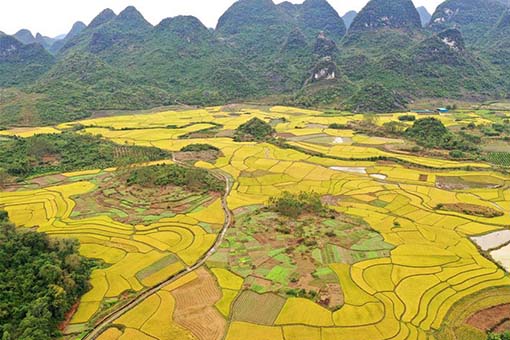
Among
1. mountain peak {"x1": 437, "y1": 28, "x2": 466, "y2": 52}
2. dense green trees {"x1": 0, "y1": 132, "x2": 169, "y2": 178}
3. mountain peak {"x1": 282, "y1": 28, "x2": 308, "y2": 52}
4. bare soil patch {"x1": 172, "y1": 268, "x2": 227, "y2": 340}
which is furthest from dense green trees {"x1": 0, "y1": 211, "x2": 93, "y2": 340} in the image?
mountain peak {"x1": 282, "y1": 28, "x2": 308, "y2": 52}

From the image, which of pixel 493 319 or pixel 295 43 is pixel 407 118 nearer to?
pixel 493 319

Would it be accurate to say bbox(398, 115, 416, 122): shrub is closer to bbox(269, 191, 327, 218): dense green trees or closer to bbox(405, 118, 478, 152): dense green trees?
bbox(405, 118, 478, 152): dense green trees

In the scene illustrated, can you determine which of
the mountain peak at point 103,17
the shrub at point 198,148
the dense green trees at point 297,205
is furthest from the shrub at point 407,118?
the mountain peak at point 103,17

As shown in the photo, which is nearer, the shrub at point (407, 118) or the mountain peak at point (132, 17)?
the shrub at point (407, 118)

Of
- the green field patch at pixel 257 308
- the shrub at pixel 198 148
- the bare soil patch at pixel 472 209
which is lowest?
the green field patch at pixel 257 308

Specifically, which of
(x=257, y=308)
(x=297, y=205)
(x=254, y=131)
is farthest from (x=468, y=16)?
(x=257, y=308)

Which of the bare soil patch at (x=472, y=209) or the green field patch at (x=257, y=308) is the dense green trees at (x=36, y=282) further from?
the bare soil patch at (x=472, y=209)

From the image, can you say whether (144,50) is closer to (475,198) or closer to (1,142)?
(1,142)
